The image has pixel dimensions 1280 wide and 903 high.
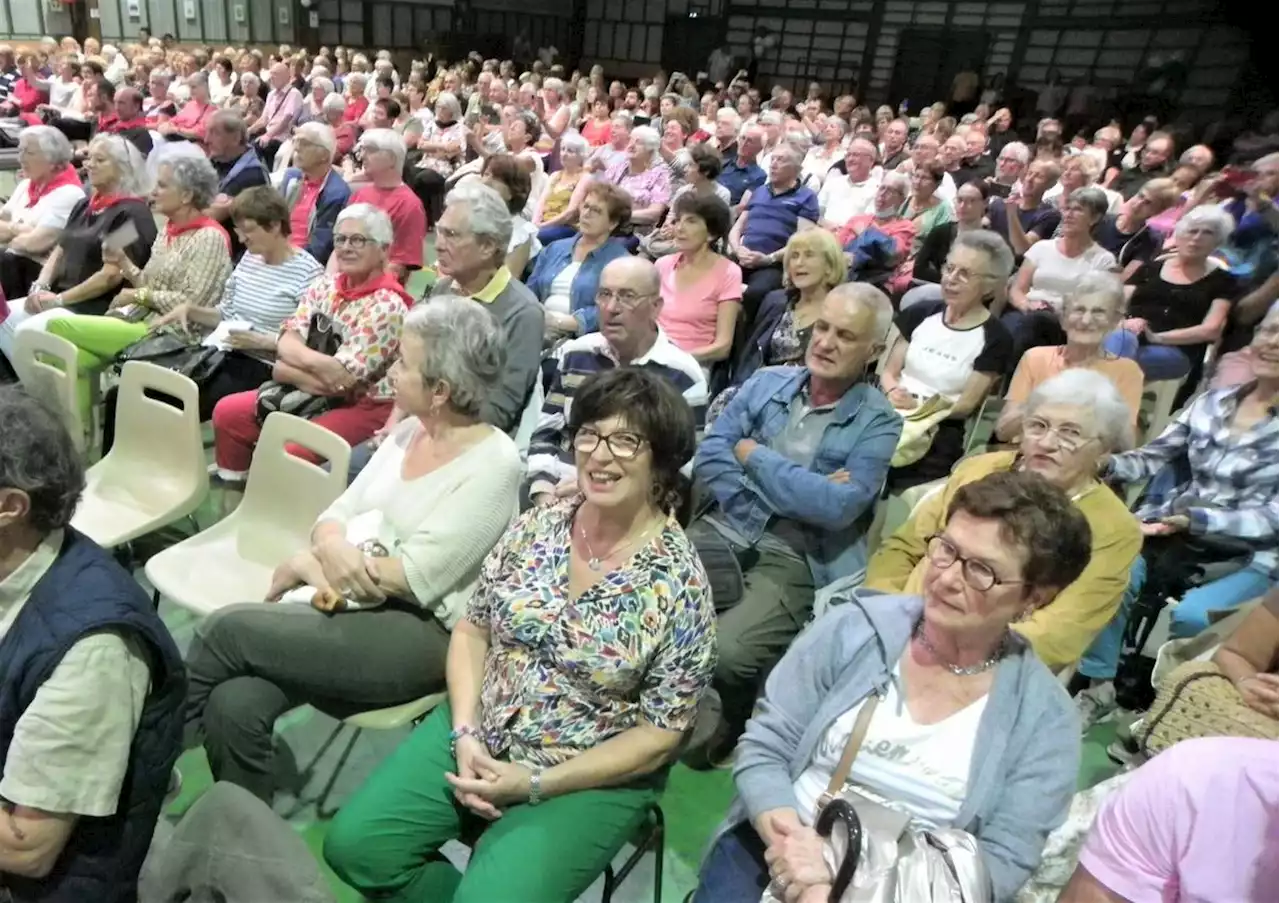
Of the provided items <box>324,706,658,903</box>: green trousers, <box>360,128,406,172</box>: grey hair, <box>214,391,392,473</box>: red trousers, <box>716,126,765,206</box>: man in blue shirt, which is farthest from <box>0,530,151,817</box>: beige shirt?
<box>716,126,765,206</box>: man in blue shirt

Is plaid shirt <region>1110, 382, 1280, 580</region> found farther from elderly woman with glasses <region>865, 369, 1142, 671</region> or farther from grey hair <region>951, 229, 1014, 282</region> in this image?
grey hair <region>951, 229, 1014, 282</region>

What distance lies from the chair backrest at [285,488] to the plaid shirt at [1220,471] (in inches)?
82.9

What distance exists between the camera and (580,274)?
3.95 m

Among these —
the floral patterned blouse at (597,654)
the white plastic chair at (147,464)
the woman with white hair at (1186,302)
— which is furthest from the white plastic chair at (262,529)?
the woman with white hair at (1186,302)

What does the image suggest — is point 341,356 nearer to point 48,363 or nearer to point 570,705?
point 48,363

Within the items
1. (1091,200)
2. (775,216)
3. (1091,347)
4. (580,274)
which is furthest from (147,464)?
(1091,200)

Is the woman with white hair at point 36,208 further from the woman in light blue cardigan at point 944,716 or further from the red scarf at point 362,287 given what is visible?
the woman in light blue cardigan at point 944,716

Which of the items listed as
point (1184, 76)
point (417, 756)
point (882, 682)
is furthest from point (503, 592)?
point (1184, 76)

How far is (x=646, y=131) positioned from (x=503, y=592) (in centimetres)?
484

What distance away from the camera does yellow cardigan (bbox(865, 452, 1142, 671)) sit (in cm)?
197

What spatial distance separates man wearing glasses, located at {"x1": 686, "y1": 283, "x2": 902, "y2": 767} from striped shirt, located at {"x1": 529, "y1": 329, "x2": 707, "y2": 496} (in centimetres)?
31

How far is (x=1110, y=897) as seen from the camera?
119 centimetres

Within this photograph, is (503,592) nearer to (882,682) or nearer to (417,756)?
(417,756)

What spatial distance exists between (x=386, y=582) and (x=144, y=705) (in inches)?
24.3
